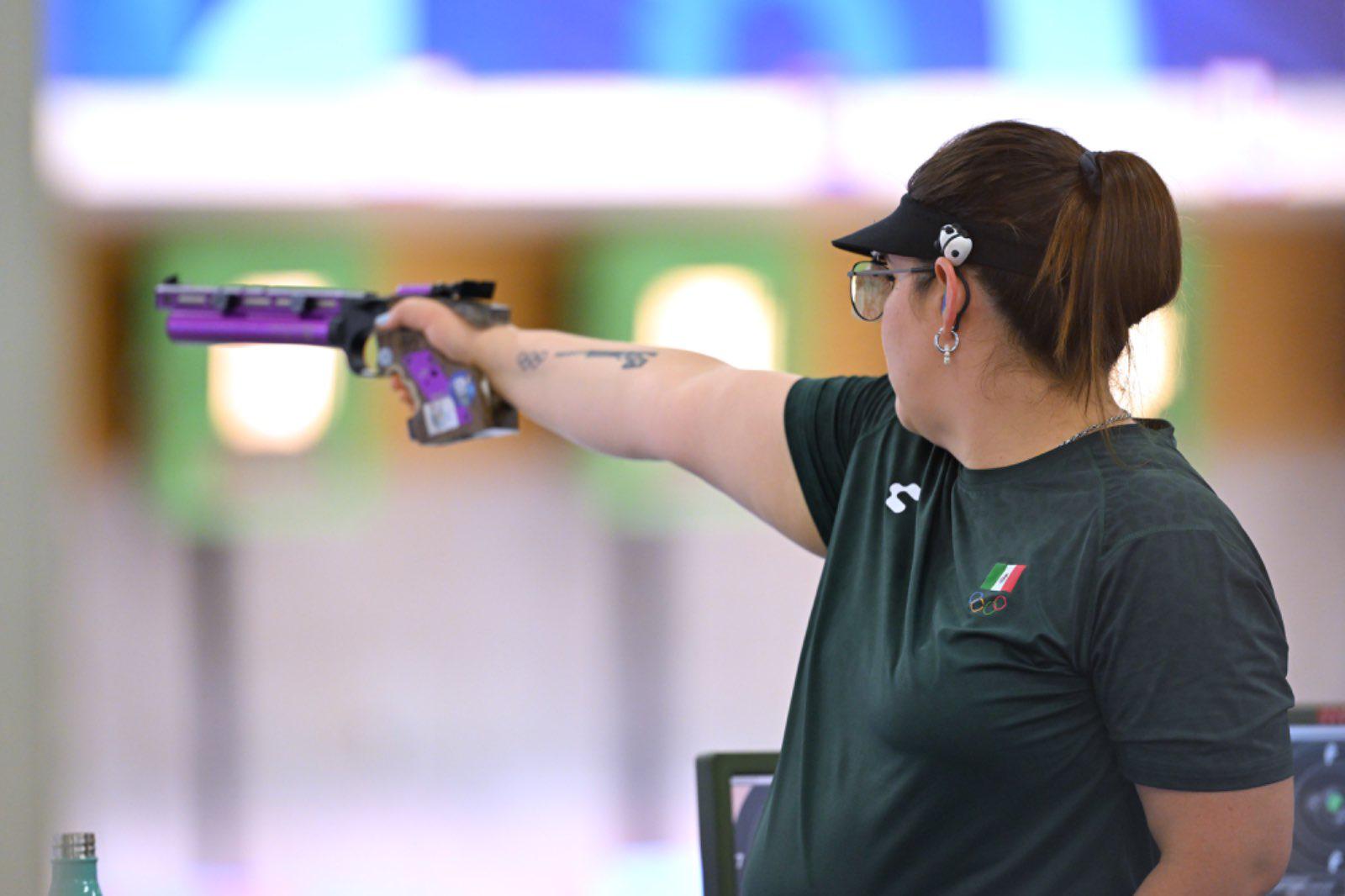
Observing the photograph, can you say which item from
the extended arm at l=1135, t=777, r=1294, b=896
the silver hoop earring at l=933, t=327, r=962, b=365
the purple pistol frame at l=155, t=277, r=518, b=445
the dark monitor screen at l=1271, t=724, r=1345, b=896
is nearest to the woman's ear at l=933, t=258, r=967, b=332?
the silver hoop earring at l=933, t=327, r=962, b=365

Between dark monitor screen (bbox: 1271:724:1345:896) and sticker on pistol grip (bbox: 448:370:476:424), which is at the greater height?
sticker on pistol grip (bbox: 448:370:476:424)

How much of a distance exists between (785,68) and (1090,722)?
2.54 meters

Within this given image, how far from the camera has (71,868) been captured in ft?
3.60

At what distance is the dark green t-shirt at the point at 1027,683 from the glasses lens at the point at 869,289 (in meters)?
0.15

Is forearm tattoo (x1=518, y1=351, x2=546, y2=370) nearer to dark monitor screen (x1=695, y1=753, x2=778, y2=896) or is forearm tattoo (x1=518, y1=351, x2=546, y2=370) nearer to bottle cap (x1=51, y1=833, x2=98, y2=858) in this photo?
dark monitor screen (x1=695, y1=753, x2=778, y2=896)

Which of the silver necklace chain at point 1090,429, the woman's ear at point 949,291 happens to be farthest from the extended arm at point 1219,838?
the woman's ear at point 949,291

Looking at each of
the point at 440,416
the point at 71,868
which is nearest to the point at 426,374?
the point at 440,416

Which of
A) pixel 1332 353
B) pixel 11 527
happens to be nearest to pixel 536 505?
pixel 1332 353

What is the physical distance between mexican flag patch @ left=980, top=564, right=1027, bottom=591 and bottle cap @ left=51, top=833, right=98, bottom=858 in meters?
0.76

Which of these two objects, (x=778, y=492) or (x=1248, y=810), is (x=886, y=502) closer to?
(x=778, y=492)

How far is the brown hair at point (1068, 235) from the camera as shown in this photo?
106 centimetres

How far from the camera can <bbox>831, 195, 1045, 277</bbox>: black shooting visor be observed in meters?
1.08

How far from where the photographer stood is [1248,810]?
961mm

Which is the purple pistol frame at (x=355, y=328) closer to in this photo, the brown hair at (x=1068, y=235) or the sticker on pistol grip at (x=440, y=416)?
the sticker on pistol grip at (x=440, y=416)
